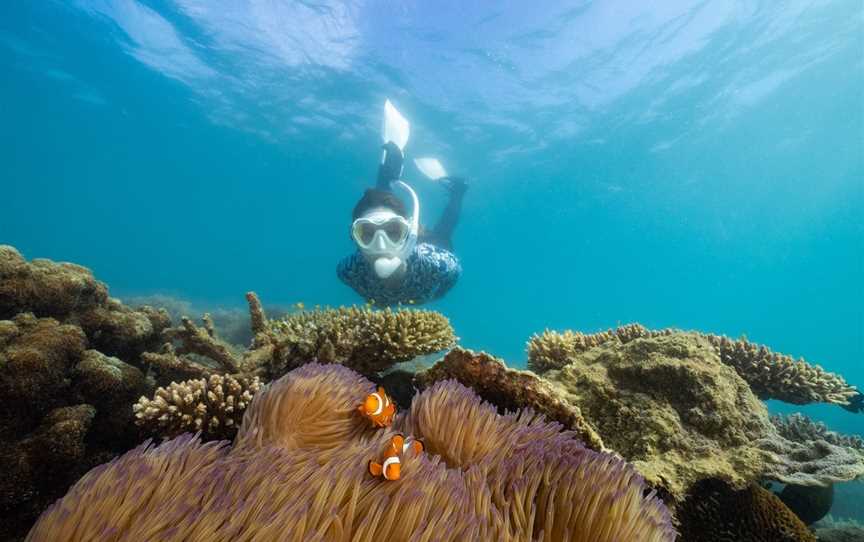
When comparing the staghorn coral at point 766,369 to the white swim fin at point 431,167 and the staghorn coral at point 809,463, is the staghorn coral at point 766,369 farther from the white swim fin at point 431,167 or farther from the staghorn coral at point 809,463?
the white swim fin at point 431,167

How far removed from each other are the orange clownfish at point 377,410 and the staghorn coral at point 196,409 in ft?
3.73

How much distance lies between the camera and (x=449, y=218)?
15.9 metres

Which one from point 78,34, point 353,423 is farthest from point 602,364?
point 78,34

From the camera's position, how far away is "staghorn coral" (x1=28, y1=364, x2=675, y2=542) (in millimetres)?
1230

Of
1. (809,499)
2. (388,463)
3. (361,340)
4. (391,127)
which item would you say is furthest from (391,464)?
(391,127)

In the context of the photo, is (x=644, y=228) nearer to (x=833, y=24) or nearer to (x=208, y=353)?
(x=833, y=24)

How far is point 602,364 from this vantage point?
353 centimetres

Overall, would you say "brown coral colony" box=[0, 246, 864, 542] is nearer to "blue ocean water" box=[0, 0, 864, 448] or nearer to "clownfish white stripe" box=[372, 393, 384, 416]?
"clownfish white stripe" box=[372, 393, 384, 416]

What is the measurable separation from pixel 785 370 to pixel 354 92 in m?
27.3

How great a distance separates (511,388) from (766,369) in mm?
3665

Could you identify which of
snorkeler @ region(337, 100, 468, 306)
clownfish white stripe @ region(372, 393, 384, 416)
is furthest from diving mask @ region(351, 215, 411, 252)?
clownfish white stripe @ region(372, 393, 384, 416)

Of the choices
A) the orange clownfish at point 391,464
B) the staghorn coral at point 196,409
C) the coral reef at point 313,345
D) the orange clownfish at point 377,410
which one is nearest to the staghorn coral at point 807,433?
the coral reef at point 313,345

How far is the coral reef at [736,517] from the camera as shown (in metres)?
2.36

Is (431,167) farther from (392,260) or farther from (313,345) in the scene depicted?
(313,345)
